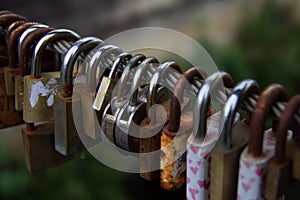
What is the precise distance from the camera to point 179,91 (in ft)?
1.62

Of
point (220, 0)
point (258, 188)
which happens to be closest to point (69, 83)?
point (258, 188)

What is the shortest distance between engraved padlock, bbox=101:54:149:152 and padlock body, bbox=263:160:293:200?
0.56 ft

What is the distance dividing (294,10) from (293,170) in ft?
8.70

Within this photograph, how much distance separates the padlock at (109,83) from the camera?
22.1 inches

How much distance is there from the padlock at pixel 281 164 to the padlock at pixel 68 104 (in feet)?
0.86

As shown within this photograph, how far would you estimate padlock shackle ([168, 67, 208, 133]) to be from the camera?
49 centimetres

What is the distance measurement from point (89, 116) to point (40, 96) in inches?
3.6

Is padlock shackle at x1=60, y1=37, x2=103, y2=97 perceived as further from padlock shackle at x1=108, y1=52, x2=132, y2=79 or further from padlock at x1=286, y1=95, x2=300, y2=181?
padlock at x1=286, y1=95, x2=300, y2=181

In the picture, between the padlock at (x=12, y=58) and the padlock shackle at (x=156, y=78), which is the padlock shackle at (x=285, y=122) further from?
the padlock at (x=12, y=58)

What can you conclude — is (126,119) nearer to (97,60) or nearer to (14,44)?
(97,60)

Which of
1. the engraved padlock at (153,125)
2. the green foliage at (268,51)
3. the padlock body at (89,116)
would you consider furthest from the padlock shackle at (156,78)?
the green foliage at (268,51)

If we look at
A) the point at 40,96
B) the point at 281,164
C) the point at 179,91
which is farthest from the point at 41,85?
the point at 281,164

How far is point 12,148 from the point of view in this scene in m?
2.16

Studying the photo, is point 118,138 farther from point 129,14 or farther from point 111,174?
point 129,14
